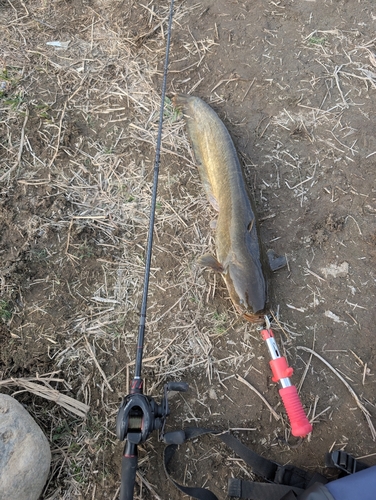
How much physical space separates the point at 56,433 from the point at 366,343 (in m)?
2.57

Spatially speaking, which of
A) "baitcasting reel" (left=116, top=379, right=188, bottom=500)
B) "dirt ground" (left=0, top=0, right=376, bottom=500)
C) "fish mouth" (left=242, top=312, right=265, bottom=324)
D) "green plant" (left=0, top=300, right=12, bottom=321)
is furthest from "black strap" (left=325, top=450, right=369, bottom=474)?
"green plant" (left=0, top=300, right=12, bottom=321)

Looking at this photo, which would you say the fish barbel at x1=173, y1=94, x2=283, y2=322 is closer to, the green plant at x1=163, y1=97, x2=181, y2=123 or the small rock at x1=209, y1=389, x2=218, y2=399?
the green plant at x1=163, y1=97, x2=181, y2=123

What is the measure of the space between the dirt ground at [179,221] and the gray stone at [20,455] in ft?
0.66

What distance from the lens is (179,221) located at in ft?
11.4

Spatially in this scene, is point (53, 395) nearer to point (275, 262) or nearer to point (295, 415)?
point (295, 415)

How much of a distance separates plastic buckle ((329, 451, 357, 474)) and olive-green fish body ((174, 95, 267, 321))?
107 centimetres

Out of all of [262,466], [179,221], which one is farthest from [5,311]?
[262,466]

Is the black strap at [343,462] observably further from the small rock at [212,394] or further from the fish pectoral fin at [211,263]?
the fish pectoral fin at [211,263]

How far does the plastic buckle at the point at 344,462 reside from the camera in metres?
2.43

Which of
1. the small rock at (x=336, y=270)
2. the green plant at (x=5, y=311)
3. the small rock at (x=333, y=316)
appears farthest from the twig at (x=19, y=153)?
the small rock at (x=333, y=316)

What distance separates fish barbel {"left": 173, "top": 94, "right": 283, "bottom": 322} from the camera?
304 cm

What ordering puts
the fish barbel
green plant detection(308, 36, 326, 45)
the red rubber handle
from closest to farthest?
the red rubber handle → the fish barbel → green plant detection(308, 36, 326, 45)

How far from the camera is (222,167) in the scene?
11.3 ft

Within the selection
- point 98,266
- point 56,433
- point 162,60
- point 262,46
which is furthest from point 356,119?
point 56,433
